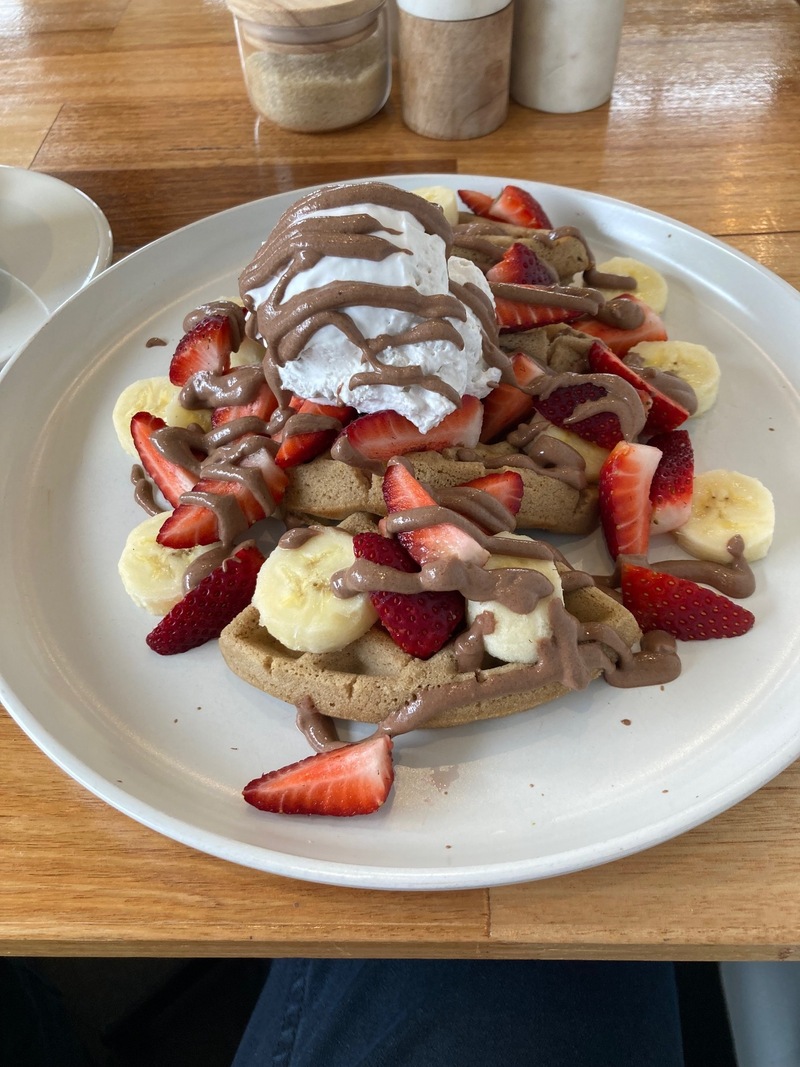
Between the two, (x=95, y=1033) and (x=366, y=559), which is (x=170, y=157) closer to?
(x=366, y=559)

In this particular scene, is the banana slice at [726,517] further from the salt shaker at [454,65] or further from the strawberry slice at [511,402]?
the salt shaker at [454,65]

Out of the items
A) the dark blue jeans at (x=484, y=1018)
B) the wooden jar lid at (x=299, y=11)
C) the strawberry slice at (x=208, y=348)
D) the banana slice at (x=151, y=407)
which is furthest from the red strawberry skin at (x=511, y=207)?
the dark blue jeans at (x=484, y=1018)

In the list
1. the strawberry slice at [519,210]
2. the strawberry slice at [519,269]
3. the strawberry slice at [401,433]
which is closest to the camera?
the strawberry slice at [401,433]

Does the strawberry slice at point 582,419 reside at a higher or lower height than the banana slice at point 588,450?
higher

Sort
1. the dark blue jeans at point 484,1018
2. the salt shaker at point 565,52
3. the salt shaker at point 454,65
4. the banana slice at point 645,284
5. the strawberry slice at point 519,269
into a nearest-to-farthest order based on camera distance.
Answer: the dark blue jeans at point 484,1018 → the strawberry slice at point 519,269 → the banana slice at point 645,284 → the salt shaker at point 454,65 → the salt shaker at point 565,52

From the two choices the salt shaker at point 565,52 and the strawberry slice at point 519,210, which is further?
the salt shaker at point 565,52

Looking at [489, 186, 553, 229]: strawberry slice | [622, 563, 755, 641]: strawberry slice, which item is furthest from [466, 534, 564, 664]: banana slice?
[489, 186, 553, 229]: strawberry slice

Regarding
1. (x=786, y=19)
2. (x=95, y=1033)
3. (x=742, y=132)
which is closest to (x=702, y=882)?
(x=95, y=1033)

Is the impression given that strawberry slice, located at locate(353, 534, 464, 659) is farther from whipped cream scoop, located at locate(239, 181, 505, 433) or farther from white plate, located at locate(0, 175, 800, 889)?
whipped cream scoop, located at locate(239, 181, 505, 433)
